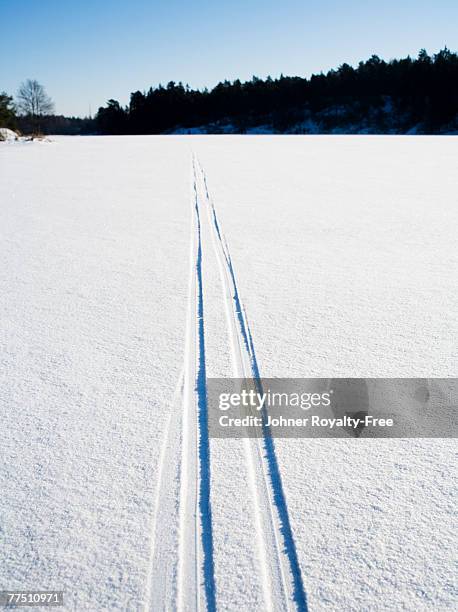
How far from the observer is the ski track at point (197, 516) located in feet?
5.52

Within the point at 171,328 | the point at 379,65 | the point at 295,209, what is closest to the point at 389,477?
the point at 171,328

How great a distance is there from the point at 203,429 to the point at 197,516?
1.94 ft

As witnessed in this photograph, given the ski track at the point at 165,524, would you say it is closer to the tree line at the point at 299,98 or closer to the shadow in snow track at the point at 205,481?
the shadow in snow track at the point at 205,481

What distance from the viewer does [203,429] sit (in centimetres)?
254

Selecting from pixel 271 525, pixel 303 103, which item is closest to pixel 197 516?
pixel 271 525

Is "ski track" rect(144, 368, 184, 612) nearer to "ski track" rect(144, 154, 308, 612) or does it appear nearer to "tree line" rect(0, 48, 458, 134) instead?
"ski track" rect(144, 154, 308, 612)

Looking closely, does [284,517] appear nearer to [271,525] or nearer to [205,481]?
[271,525]

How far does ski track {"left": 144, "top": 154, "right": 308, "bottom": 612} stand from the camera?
1682 mm

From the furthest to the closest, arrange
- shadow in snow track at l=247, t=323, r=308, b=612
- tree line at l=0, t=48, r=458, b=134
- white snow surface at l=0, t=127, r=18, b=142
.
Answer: tree line at l=0, t=48, r=458, b=134 → white snow surface at l=0, t=127, r=18, b=142 → shadow in snow track at l=247, t=323, r=308, b=612

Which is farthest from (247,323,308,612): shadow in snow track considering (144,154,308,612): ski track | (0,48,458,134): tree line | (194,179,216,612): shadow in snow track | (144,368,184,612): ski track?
(0,48,458,134): tree line

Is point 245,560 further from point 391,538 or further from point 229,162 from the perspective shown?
point 229,162

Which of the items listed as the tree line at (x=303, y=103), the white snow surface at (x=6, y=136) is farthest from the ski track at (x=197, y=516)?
the tree line at (x=303, y=103)

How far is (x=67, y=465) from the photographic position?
2.29 metres

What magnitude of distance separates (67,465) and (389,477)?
1469mm
